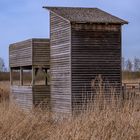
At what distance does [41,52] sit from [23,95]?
10.3 feet

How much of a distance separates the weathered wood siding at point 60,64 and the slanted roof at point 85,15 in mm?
384

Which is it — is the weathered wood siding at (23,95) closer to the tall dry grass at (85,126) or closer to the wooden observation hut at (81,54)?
the wooden observation hut at (81,54)

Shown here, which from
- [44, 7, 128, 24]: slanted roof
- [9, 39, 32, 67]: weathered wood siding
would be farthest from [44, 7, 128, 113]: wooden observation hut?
[9, 39, 32, 67]: weathered wood siding

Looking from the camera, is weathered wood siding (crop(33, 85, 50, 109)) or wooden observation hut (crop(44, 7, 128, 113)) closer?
wooden observation hut (crop(44, 7, 128, 113))

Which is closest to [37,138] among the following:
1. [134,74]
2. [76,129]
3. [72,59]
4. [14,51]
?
[76,129]

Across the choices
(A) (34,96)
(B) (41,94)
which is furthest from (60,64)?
(A) (34,96)

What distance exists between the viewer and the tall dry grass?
10875 mm

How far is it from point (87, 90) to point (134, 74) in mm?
56623

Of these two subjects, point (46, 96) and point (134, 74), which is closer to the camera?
point (46, 96)

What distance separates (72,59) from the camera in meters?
26.9

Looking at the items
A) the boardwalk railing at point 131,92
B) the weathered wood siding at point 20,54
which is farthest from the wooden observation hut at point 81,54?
the weathered wood siding at point 20,54

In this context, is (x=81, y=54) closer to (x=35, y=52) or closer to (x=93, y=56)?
(x=93, y=56)

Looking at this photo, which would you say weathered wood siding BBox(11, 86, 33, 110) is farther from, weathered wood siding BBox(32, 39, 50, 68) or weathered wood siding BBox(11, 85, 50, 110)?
weathered wood siding BBox(32, 39, 50, 68)

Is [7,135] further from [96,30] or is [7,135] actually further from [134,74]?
[134,74]
